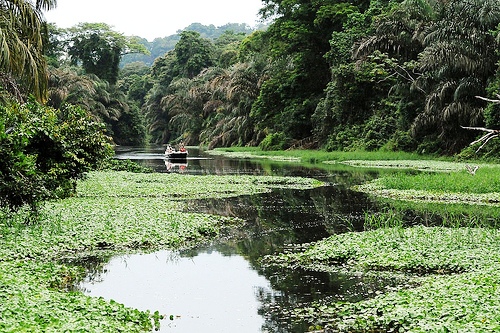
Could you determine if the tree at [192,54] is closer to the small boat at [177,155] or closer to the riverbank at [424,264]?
the small boat at [177,155]

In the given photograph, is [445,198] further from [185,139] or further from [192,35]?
[192,35]

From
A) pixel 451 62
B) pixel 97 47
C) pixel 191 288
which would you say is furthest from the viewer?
pixel 97 47

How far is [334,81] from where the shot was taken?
158 ft

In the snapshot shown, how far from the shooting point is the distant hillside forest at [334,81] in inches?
1358

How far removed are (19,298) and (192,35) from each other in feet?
309

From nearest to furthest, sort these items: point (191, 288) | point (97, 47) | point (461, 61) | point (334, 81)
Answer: point (191, 288) → point (461, 61) → point (334, 81) → point (97, 47)

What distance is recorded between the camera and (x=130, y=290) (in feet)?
34.0

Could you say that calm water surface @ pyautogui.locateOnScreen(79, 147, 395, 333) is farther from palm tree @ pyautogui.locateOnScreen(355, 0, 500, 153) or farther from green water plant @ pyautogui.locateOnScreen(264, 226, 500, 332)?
palm tree @ pyautogui.locateOnScreen(355, 0, 500, 153)

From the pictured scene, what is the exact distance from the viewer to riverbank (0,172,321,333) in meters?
7.64

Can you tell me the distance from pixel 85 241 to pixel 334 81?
37393mm

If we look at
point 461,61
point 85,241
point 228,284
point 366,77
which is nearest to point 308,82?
point 366,77

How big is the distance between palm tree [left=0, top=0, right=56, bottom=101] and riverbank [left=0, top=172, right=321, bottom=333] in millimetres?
3741

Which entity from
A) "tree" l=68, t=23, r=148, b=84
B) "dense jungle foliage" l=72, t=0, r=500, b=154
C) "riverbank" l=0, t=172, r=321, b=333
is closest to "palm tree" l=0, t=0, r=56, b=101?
"riverbank" l=0, t=172, r=321, b=333

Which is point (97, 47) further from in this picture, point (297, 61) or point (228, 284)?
point (228, 284)
